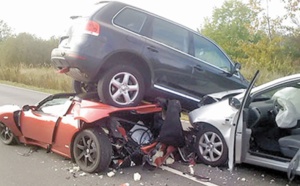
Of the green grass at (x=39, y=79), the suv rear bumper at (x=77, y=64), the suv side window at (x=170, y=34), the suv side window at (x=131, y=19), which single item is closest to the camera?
the suv rear bumper at (x=77, y=64)

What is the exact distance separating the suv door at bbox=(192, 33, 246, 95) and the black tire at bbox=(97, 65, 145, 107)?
3.91ft

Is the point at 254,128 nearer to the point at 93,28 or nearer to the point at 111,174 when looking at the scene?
the point at 111,174

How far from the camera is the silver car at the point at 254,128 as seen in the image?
4750 millimetres

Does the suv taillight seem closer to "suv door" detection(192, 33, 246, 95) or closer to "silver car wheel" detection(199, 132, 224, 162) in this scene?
"suv door" detection(192, 33, 246, 95)

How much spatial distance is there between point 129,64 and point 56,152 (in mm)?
1815

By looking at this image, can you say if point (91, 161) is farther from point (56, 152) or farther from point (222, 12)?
point (222, 12)

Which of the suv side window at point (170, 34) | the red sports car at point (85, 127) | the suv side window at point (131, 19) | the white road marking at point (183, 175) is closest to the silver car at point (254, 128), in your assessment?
the white road marking at point (183, 175)

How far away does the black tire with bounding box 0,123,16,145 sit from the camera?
6.59m

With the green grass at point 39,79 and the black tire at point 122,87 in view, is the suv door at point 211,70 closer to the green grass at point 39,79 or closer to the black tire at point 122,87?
the black tire at point 122,87

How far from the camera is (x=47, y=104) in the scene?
249 inches

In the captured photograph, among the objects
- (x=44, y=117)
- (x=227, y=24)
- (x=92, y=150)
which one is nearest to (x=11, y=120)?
(x=44, y=117)

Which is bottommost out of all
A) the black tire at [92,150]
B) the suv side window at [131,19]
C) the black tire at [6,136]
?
the black tire at [6,136]

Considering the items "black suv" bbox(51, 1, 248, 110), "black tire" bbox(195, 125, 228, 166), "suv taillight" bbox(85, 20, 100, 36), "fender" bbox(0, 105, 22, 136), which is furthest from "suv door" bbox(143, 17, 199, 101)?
"fender" bbox(0, 105, 22, 136)

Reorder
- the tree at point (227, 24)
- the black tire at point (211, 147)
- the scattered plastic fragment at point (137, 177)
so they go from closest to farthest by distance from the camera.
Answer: the scattered plastic fragment at point (137, 177), the black tire at point (211, 147), the tree at point (227, 24)
